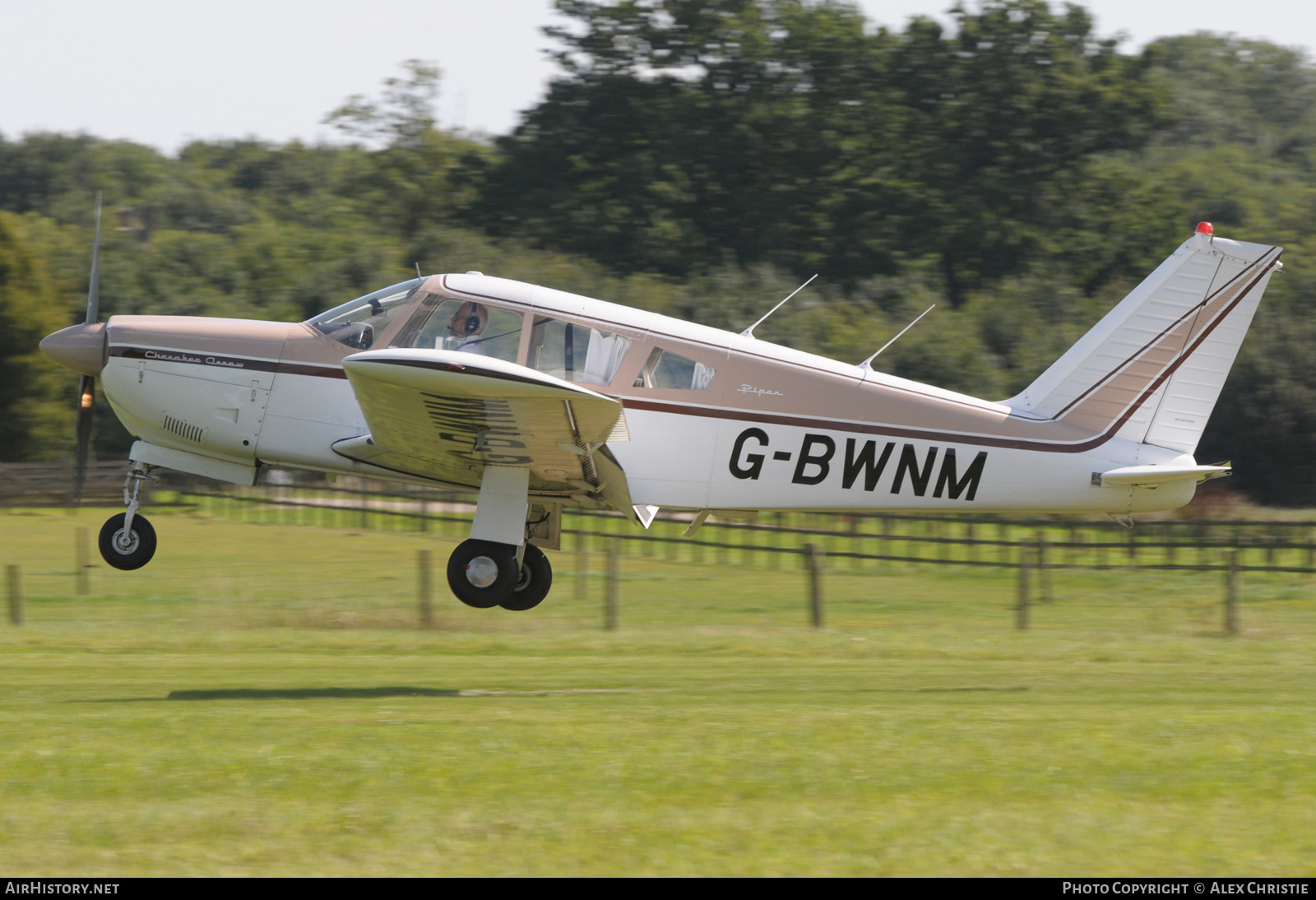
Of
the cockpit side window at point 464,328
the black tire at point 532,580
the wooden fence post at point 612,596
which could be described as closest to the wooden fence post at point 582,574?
the wooden fence post at point 612,596

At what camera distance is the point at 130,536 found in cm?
1034

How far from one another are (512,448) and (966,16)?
1529 inches

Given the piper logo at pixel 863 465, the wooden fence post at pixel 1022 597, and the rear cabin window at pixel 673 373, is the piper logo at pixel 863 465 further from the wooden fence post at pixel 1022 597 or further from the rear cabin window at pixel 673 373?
the wooden fence post at pixel 1022 597

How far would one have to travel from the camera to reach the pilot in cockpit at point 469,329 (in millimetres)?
9672

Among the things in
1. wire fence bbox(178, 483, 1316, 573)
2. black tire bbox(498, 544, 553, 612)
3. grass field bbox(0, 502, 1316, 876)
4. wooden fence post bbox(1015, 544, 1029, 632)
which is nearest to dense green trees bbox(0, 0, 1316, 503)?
wire fence bbox(178, 483, 1316, 573)

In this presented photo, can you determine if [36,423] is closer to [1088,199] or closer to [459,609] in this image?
[459,609]

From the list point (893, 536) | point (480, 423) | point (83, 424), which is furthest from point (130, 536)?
point (893, 536)

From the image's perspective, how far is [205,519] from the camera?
1097 inches

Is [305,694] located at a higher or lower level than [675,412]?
lower

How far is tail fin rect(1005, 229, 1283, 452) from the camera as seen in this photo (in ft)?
33.8

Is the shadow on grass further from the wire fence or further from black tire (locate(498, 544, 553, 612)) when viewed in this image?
the wire fence

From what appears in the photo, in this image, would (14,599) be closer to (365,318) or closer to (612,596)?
(612,596)

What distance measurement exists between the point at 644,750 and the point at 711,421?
9.90ft
